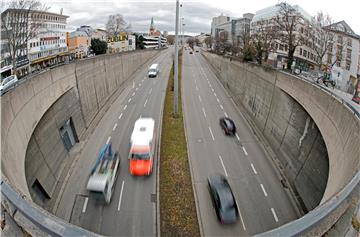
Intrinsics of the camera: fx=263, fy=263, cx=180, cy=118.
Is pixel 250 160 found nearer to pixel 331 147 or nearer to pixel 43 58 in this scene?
pixel 331 147

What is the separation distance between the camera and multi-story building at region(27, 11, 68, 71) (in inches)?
1783

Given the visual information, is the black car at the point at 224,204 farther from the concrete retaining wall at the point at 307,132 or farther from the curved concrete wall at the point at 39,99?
the curved concrete wall at the point at 39,99

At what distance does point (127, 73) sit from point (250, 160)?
35402mm

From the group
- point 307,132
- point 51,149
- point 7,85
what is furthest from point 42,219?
point 307,132

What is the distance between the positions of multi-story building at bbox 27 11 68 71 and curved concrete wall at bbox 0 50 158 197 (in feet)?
50.9

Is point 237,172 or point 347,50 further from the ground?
point 347,50

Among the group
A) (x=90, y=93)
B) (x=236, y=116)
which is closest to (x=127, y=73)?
(x=90, y=93)

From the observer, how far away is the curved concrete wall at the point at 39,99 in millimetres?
10312

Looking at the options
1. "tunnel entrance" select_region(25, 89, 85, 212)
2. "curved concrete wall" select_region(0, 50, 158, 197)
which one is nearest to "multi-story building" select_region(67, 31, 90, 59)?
"curved concrete wall" select_region(0, 50, 158, 197)

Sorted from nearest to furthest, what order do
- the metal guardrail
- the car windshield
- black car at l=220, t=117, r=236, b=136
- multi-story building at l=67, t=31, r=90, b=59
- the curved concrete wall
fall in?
1. the metal guardrail
2. the curved concrete wall
3. the car windshield
4. black car at l=220, t=117, r=236, b=136
5. multi-story building at l=67, t=31, r=90, b=59

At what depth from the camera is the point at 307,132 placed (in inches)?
669

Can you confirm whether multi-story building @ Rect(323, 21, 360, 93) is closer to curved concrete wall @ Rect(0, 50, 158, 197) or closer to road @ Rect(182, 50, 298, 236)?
road @ Rect(182, 50, 298, 236)

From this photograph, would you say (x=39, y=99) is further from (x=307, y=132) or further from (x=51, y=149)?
(x=307, y=132)

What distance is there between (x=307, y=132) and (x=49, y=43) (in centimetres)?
5340
